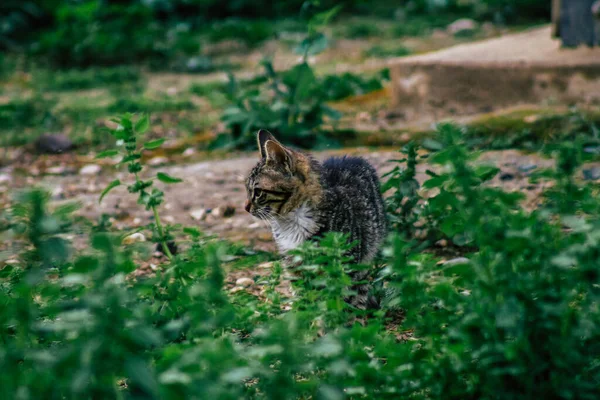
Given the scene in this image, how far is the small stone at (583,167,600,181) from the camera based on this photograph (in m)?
4.22

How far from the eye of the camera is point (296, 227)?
152 inches

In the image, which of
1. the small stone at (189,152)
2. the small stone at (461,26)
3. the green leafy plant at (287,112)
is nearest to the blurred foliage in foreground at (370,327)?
the green leafy plant at (287,112)

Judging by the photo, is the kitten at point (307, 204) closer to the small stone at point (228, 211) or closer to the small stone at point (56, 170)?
the small stone at point (228, 211)

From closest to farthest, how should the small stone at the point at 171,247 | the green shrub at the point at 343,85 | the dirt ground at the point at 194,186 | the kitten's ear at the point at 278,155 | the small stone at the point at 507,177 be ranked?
the kitten's ear at the point at 278,155
the small stone at the point at 171,247
the dirt ground at the point at 194,186
the small stone at the point at 507,177
the green shrub at the point at 343,85

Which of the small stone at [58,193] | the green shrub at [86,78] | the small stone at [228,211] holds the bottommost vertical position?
the small stone at [228,211]

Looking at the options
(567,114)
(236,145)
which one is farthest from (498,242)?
(236,145)

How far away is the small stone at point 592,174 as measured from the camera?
13.9 ft

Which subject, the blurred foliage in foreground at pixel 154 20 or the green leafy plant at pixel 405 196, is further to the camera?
the blurred foliage in foreground at pixel 154 20

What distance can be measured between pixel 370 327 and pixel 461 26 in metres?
9.36

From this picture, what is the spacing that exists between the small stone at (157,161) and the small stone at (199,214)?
1.39 metres

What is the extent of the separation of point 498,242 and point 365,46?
867cm

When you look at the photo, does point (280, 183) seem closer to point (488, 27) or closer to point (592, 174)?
point (592, 174)

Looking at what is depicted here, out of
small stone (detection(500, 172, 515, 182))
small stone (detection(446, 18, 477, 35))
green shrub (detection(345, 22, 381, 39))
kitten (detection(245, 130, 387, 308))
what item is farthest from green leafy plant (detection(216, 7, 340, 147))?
small stone (detection(446, 18, 477, 35))

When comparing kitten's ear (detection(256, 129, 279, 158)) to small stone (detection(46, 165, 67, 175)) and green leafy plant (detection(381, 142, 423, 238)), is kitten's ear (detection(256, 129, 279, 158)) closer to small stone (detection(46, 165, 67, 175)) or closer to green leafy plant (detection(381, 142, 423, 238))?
green leafy plant (detection(381, 142, 423, 238))
